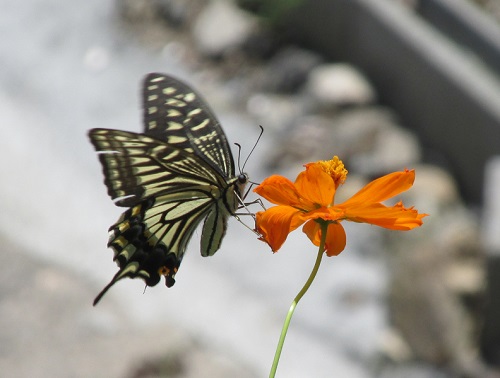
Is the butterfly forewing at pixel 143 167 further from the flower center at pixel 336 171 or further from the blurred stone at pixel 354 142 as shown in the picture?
the blurred stone at pixel 354 142

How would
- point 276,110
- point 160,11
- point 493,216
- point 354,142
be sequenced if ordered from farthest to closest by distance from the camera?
point 160,11 → point 276,110 → point 354,142 → point 493,216

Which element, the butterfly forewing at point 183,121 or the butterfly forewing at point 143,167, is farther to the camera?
the butterfly forewing at point 183,121

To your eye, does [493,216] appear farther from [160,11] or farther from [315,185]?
[160,11]

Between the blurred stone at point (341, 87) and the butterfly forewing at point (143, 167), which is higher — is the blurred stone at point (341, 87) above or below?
above

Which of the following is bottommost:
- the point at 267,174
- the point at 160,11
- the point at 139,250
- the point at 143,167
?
the point at 139,250

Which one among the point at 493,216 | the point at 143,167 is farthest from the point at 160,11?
the point at 143,167

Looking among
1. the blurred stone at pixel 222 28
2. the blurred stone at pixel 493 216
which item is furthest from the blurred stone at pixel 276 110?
the blurred stone at pixel 493 216
